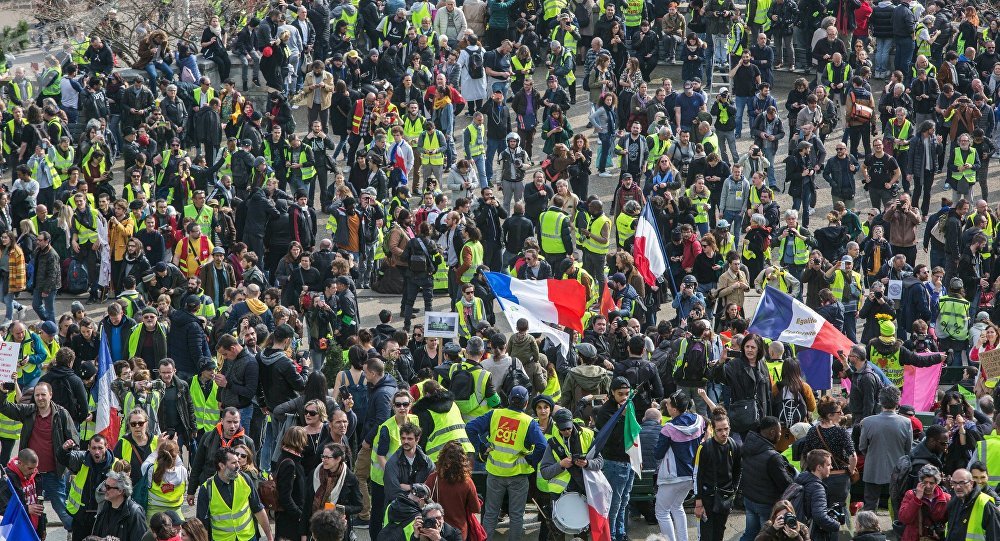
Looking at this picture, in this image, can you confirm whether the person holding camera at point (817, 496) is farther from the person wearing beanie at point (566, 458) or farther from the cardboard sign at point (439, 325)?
the cardboard sign at point (439, 325)

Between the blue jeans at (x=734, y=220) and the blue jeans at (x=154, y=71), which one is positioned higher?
the blue jeans at (x=154, y=71)

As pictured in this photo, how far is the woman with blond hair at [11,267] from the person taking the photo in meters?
20.8

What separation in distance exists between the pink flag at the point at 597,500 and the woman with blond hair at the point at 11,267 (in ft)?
32.0

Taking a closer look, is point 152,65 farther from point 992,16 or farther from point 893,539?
point 893,539

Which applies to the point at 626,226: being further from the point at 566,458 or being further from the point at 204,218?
the point at 566,458

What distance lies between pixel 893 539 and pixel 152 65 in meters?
16.8

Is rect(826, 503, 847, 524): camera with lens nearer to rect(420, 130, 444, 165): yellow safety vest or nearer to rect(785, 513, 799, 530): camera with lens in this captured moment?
rect(785, 513, 799, 530): camera with lens

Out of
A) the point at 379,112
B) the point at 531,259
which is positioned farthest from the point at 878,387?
the point at 379,112

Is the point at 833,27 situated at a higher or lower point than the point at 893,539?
higher

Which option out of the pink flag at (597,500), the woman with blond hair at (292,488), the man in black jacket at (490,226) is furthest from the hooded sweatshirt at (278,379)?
the man in black jacket at (490,226)

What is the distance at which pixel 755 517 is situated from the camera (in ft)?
45.1

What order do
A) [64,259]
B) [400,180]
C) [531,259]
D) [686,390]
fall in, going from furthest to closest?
1. [400,180]
2. [64,259]
3. [531,259]
4. [686,390]

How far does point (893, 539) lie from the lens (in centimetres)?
1484

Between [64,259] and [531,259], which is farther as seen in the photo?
[64,259]
